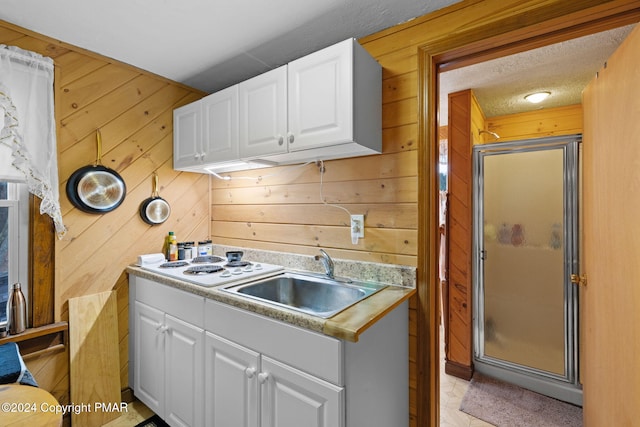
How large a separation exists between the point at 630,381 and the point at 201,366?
1.80 m

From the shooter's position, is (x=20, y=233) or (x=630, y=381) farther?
(x=20, y=233)

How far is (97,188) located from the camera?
6.37 feet

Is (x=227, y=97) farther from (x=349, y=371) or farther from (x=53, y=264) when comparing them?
(x=349, y=371)

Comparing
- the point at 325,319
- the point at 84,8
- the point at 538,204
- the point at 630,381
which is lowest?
the point at 630,381

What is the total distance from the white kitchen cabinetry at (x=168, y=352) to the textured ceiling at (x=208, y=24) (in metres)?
1.44

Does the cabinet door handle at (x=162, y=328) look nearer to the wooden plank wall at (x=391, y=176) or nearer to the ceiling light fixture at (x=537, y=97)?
the wooden plank wall at (x=391, y=176)

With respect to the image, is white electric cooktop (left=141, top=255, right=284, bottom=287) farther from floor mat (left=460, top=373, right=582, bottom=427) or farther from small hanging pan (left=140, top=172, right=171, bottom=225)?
floor mat (left=460, top=373, right=582, bottom=427)

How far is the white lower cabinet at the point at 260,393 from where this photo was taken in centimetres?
113

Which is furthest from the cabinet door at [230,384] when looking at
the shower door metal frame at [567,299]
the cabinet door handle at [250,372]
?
the shower door metal frame at [567,299]

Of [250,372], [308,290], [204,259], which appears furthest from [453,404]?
[204,259]

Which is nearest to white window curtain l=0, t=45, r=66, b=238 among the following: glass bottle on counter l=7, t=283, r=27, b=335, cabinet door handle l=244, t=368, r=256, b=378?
glass bottle on counter l=7, t=283, r=27, b=335

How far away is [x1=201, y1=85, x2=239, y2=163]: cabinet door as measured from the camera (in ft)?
6.15

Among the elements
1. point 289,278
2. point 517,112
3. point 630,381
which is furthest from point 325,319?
point 517,112

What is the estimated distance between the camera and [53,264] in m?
1.79
